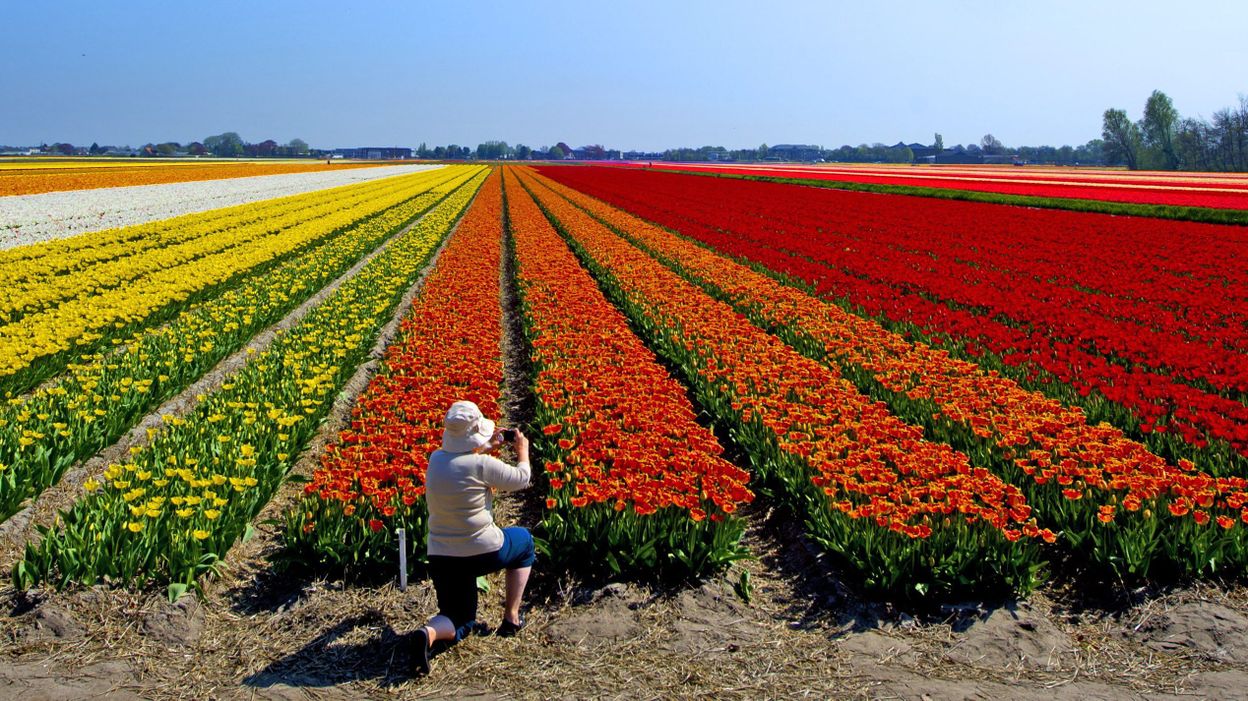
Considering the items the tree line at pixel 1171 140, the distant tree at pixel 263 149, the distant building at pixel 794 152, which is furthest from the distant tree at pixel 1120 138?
the distant tree at pixel 263 149

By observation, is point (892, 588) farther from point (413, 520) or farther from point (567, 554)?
point (413, 520)

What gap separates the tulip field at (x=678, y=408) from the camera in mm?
5203

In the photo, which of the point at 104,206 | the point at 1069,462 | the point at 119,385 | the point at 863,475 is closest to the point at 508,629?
the point at 863,475

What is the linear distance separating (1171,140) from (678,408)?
356 feet

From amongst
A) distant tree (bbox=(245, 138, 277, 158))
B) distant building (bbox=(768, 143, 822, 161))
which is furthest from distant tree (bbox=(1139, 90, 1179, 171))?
distant tree (bbox=(245, 138, 277, 158))

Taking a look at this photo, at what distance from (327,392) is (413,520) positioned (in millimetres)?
3306

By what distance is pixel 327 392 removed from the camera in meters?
8.30

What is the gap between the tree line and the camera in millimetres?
87312

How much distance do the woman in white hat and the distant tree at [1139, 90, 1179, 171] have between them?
107 meters

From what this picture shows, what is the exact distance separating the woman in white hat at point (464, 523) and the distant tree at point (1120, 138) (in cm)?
11060

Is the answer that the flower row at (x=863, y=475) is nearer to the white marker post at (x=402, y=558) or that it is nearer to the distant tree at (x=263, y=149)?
the white marker post at (x=402, y=558)

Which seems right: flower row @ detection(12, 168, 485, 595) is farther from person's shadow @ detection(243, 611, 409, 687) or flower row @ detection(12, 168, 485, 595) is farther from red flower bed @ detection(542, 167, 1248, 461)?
red flower bed @ detection(542, 167, 1248, 461)

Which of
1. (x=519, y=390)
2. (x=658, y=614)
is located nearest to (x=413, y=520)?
(x=658, y=614)

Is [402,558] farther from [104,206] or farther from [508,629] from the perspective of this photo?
[104,206]
